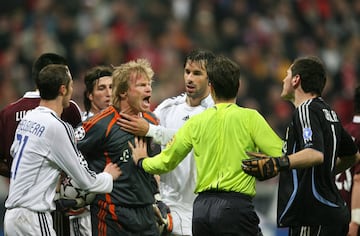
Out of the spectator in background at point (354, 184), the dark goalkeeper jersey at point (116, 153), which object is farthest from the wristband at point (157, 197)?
the spectator in background at point (354, 184)

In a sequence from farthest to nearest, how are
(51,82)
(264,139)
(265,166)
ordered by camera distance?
(51,82) < (264,139) < (265,166)

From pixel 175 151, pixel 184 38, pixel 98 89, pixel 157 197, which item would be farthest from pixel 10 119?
pixel 184 38

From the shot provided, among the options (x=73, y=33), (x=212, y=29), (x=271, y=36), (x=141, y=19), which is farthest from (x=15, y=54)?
(x=271, y=36)

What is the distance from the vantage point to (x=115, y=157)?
8273 mm

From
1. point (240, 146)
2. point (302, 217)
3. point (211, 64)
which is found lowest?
point (302, 217)

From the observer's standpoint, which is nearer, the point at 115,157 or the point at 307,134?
the point at 307,134

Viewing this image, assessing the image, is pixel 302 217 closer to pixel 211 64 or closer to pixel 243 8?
pixel 211 64

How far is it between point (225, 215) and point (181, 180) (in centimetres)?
174

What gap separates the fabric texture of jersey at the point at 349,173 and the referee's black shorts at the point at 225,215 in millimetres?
1874

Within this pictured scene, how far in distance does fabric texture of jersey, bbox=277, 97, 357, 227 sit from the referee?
0.24m

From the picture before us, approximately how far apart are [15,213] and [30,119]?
754mm

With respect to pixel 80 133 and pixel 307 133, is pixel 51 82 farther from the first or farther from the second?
pixel 307 133

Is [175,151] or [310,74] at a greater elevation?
[310,74]

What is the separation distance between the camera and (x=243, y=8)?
1936 cm
